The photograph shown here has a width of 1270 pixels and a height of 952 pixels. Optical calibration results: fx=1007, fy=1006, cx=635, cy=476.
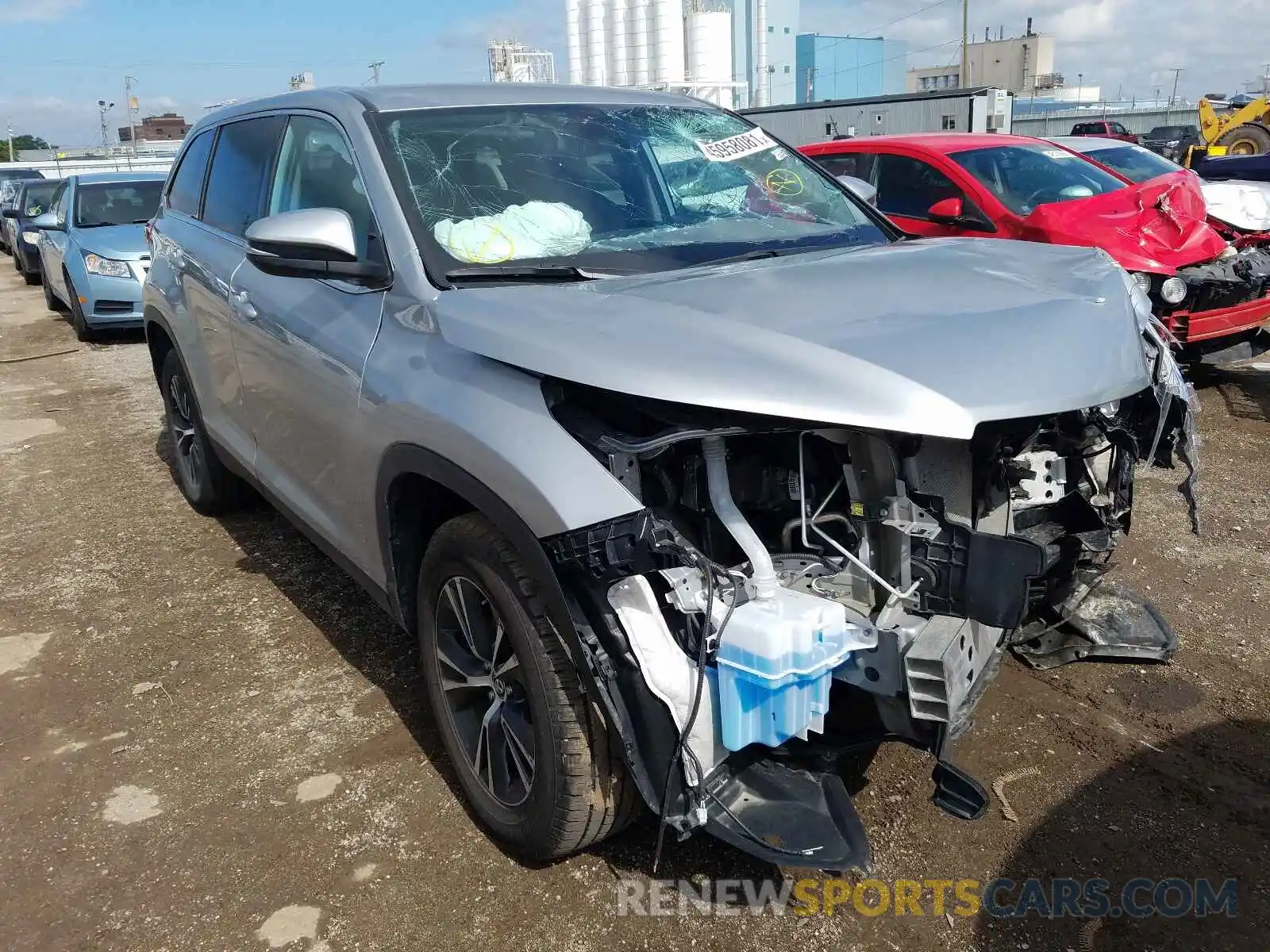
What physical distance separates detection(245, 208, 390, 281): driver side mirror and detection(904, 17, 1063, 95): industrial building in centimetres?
9354

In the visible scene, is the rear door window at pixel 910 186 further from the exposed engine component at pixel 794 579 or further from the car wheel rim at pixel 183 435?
the exposed engine component at pixel 794 579

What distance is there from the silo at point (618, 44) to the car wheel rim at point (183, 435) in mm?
40995

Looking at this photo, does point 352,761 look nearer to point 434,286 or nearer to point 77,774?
point 77,774

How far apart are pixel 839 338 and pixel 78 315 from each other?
11.3 metres

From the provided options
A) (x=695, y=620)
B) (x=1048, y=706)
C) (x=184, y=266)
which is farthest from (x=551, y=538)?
(x=184, y=266)

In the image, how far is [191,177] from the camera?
15.7 ft

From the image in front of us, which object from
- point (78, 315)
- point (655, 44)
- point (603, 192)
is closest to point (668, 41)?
point (655, 44)

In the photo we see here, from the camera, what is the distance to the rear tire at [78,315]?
1101cm

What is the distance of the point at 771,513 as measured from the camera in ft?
7.87

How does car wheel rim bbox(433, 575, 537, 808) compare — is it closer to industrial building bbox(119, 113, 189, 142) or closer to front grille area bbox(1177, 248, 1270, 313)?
front grille area bbox(1177, 248, 1270, 313)

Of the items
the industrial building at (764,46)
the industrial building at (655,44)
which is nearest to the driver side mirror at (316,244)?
the industrial building at (655,44)

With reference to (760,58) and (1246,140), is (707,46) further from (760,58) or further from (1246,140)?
(1246,140)

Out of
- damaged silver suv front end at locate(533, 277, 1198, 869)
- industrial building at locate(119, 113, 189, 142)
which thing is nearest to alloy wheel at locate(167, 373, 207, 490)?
damaged silver suv front end at locate(533, 277, 1198, 869)

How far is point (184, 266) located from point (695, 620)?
11.2ft
